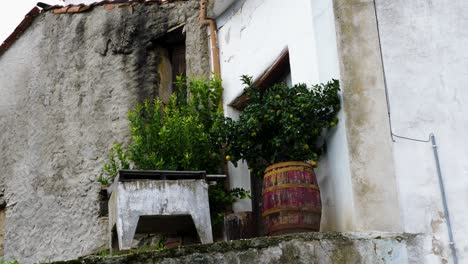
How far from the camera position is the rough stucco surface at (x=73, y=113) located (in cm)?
998

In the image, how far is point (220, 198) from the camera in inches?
339

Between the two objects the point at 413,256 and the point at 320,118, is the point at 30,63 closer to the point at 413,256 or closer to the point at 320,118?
the point at 320,118

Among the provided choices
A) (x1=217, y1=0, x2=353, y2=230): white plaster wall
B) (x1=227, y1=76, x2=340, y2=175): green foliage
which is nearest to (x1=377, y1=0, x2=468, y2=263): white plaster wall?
(x1=217, y1=0, x2=353, y2=230): white plaster wall

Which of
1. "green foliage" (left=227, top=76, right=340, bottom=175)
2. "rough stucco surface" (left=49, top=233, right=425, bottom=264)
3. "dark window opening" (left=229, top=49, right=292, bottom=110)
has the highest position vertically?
"dark window opening" (left=229, top=49, right=292, bottom=110)

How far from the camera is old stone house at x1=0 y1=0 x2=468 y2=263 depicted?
7027 millimetres

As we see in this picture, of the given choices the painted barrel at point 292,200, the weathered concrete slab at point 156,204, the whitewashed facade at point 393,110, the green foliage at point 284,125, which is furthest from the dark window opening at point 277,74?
the painted barrel at point 292,200

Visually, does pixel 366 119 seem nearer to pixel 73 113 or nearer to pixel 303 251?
pixel 303 251

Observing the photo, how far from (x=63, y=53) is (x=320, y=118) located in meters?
4.87

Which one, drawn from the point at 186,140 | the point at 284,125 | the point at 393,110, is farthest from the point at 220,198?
the point at 393,110

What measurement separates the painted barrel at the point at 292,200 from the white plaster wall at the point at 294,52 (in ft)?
0.78

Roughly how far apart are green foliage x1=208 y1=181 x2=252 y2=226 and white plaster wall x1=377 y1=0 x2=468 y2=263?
6.96 ft

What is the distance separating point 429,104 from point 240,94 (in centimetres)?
232

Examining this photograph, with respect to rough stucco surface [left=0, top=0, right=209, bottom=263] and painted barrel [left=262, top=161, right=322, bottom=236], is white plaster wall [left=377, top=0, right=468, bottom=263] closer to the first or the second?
painted barrel [left=262, top=161, right=322, bottom=236]

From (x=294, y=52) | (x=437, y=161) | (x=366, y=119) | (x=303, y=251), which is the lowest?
(x=303, y=251)
